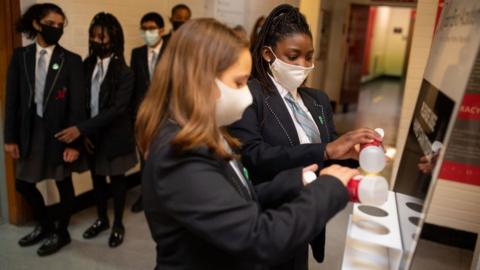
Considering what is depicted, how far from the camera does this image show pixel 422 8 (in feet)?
9.95

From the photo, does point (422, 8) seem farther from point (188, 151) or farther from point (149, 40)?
point (188, 151)

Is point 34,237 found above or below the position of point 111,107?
below

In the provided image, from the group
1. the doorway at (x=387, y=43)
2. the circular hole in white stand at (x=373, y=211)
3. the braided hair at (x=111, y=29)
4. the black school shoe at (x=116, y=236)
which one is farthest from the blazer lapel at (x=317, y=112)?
the doorway at (x=387, y=43)

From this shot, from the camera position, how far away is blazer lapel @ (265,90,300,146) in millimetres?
1549

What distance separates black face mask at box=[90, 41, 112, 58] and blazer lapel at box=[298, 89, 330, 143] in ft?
5.55

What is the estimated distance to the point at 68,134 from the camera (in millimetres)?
2682

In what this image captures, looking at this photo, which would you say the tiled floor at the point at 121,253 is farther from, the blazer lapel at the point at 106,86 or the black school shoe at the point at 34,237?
the blazer lapel at the point at 106,86

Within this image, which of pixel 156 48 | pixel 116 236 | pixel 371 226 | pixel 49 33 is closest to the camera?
pixel 371 226

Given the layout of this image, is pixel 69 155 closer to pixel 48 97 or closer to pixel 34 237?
pixel 48 97

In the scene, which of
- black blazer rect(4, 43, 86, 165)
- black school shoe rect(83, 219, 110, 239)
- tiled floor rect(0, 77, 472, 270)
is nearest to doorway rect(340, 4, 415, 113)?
tiled floor rect(0, 77, 472, 270)

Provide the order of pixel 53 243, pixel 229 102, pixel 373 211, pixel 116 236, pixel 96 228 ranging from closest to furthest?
pixel 229 102 < pixel 373 211 < pixel 53 243 < pixel 116 236 < pixel 96 228

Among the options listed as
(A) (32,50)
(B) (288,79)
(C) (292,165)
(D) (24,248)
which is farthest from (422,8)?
(D) (24,248)

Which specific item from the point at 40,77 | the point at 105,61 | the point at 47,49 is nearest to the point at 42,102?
the point at 40,77

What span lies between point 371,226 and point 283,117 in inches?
19.8
